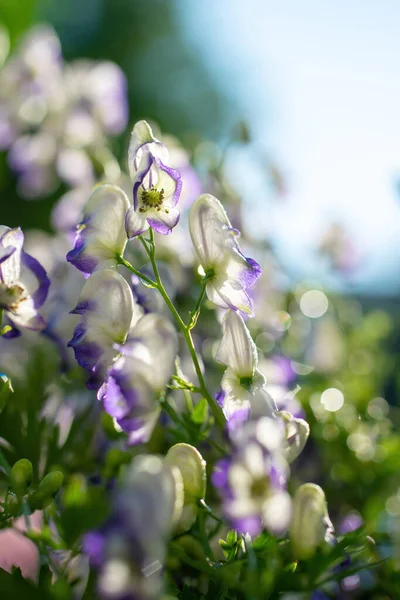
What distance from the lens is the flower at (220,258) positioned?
0.41 meters

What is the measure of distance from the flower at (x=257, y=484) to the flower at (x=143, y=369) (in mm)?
56

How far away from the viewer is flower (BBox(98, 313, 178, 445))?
34 cm

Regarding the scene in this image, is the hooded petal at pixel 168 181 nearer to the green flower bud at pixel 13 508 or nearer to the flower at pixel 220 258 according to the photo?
the flower at pixel 220 258

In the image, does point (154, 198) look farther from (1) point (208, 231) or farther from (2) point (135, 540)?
(2) point (135, 540)

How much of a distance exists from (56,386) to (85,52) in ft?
16.4

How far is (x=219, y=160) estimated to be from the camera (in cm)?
85

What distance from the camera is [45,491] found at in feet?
1.20

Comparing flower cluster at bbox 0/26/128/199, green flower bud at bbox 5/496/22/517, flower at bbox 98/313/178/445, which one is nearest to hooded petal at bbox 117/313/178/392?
flower at bbox 98/313/178/445

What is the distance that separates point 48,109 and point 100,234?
25.9 inches

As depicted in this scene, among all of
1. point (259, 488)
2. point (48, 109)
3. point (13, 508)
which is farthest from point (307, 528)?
point (48, 109)

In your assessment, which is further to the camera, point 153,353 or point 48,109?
point 48,109

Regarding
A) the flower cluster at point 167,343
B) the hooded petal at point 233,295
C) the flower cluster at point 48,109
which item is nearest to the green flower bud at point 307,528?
the flower cluster at point 167,343

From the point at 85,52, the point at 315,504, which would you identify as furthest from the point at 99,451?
the point at 85,52

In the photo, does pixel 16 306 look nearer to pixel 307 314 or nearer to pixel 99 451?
pixel 99 451
